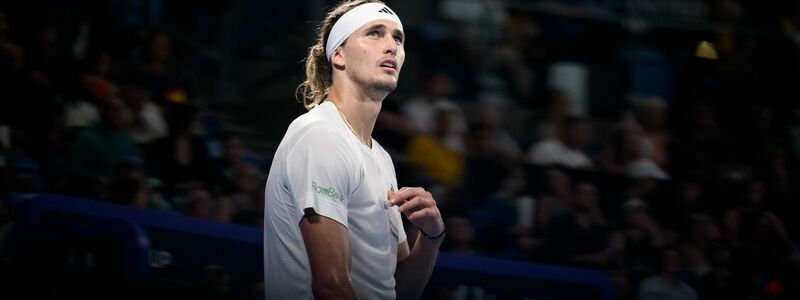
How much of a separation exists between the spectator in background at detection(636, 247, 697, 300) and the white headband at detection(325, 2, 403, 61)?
3.89 meters

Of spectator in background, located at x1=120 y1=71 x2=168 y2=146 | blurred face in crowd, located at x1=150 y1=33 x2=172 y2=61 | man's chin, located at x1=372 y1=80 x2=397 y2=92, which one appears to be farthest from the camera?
blurred face in crowd, located at x1=150 y1=33 x2=172 y2=61

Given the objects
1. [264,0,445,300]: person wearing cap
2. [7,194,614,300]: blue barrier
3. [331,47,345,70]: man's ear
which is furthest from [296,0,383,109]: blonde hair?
[7,194,614,300]: blue barrier

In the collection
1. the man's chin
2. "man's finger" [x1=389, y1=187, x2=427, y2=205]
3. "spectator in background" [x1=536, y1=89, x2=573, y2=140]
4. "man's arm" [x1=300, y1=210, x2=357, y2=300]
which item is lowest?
"man's arm" [x1=300, y1=210, x2=357, y2=300]

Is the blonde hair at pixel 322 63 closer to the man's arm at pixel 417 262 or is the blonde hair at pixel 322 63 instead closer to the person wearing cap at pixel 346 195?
the person wearing cap at pixel 346 195

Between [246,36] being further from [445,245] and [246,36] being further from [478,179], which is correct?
[445,245]

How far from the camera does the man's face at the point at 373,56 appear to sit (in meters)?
3.99

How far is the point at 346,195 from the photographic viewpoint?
368 cm

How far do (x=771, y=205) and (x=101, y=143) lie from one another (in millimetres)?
5192

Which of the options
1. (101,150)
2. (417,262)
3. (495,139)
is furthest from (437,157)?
(417,262)

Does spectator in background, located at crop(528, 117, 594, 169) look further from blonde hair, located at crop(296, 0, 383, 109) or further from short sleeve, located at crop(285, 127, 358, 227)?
short sleeve, located at crop(285, 127, 358, 227)

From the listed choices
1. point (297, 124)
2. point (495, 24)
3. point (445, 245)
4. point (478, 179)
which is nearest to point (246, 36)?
point (495, 24)

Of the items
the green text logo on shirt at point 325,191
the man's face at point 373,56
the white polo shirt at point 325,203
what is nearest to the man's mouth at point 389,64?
the man's face at point 373,56

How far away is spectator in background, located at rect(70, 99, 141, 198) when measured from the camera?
7.46 m

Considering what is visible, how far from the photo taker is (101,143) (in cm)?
764
